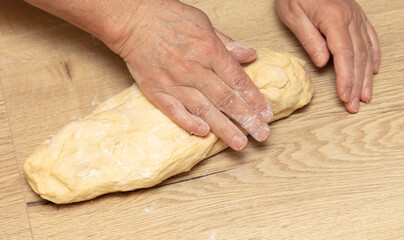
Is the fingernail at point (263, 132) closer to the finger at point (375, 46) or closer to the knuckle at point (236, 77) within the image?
the knuckle at point (236, 77)

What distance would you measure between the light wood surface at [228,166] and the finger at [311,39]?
0.09m

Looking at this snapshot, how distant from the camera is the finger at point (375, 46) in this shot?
5.80 ft

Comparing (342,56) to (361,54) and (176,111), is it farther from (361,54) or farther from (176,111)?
(176,111)

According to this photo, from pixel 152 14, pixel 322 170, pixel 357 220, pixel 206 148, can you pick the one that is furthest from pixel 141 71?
pixel 357 220

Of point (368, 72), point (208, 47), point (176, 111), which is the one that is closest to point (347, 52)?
point (368, 72)

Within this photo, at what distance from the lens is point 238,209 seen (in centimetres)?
148

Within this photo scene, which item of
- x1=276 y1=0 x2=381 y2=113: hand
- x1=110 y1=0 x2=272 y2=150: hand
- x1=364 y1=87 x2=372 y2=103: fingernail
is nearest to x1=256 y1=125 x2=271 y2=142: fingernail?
x1=110 y1=0 x2=272 y2=150: hand

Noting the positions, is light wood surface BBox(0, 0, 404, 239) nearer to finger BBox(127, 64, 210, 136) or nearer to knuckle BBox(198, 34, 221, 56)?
finger BBox(127, 64, 210, 136)

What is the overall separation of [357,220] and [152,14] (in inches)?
37.3

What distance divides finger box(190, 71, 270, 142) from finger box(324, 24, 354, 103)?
15.0 inches

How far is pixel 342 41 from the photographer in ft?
5.47

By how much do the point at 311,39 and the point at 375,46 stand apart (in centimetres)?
28

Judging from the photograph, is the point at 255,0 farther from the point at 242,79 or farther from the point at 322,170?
the point at 322,170

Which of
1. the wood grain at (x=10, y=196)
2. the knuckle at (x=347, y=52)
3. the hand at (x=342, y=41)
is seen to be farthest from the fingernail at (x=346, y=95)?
the wood grain at (x=10, y=196)
